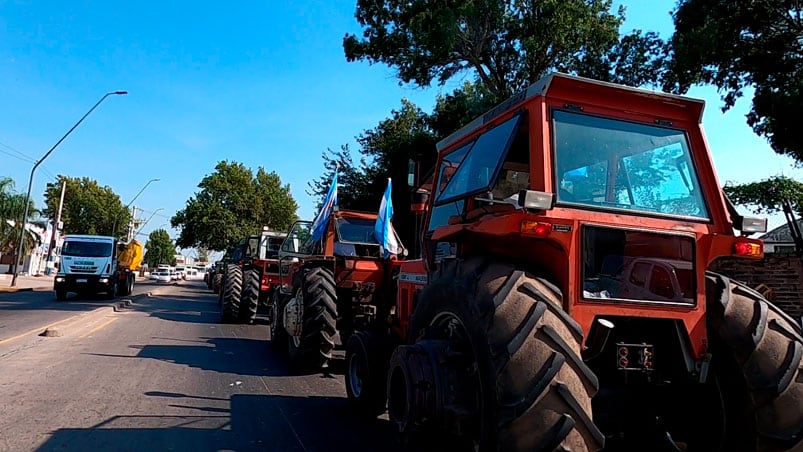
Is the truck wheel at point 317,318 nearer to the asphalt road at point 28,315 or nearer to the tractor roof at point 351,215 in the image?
the tractor roof at point 351,215

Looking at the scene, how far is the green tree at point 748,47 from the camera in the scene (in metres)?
15.3

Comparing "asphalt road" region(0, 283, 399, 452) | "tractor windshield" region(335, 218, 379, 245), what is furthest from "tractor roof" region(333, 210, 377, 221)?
"asphalt road" region(0, 283, 399, 452)

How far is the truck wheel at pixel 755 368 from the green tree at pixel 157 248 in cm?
10766

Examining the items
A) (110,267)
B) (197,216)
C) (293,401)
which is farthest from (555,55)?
(197,216)

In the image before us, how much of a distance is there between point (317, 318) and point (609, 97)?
5.42 m

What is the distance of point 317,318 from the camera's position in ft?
27.3

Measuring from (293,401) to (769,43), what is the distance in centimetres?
1584

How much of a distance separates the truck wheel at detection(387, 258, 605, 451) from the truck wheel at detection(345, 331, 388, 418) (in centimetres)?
186

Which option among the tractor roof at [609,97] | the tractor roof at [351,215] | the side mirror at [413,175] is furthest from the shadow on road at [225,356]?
the tractor roof at [609,97]

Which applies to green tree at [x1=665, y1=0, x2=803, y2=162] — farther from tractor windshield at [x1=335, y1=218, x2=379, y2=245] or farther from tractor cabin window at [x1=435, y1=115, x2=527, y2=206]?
tractor cabin window at [x1=435, y1=115, x2=527, y2=206]

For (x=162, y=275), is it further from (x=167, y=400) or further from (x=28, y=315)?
(x=167, y=400)

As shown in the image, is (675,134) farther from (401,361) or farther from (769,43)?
(769,43)

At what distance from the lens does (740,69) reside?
16.5 m

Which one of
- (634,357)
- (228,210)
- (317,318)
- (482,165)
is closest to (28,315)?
(317,318)
